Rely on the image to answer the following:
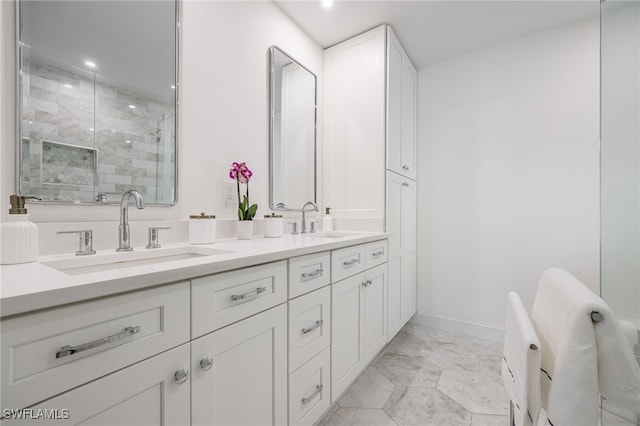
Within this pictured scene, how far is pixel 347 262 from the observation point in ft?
4.99

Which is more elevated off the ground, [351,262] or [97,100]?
[97,100]

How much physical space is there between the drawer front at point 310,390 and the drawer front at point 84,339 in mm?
622

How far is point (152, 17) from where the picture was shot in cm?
127

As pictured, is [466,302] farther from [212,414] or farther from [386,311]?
[212,414]

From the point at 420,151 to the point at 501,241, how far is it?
1.10 meters

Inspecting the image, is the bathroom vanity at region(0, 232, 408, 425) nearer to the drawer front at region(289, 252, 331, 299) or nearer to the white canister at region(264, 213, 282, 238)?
the drawer front at region(289, 252, 331, 299)

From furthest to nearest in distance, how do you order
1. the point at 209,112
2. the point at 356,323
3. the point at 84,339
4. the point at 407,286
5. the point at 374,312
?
the point at 407,286 → the point at 374,312 → the point at 356,323 → the point at 209,112 → the point at 84,339

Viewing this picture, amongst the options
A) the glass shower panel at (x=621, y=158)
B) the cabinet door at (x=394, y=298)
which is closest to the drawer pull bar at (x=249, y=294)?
the glass shower panel at (x=621, y=158)

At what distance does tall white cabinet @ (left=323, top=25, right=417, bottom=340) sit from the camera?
211cm

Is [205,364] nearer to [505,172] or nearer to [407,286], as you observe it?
[407,286]

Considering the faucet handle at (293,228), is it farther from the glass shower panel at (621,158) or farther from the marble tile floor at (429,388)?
the glass shower panel at (621,158)

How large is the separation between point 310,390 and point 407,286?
1.53 m

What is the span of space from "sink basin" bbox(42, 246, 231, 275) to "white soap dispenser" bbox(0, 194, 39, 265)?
0.05m

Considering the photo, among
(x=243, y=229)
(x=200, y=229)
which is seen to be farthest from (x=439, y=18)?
(x=200, y=229)
